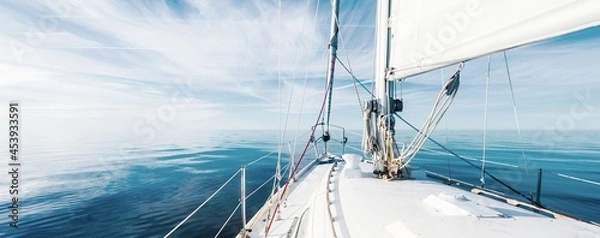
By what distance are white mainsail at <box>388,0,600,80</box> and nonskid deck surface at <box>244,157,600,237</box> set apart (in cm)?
122

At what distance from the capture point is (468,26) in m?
2.00

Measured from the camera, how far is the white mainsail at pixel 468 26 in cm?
129

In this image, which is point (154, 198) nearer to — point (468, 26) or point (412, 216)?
point (412, 216)

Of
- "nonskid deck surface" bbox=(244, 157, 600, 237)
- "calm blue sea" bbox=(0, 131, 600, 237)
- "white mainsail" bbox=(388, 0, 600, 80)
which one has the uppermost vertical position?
"white mainsail" bbox=(388, 0, 600, 80)

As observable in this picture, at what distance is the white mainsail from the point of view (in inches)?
50.9

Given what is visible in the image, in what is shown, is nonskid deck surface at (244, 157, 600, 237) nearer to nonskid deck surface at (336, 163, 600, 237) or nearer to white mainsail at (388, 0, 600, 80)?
nonskid deck surface at (336, 163, 600, 237)

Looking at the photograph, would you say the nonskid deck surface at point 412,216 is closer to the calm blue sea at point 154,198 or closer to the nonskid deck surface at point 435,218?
the nonskid deck surface at point 435,218

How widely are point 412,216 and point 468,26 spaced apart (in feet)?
5.28

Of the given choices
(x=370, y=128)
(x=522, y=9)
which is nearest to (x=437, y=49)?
(x=522, y=9)

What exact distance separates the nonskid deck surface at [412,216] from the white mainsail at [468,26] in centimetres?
122

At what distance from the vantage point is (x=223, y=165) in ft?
52.8

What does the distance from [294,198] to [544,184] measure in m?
12.6

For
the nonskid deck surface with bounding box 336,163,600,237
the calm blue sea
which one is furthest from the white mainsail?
the calm blue sea

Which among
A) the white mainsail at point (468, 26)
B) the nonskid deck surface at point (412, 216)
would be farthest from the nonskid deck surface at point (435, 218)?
the white mainsail at point (468, 26)
